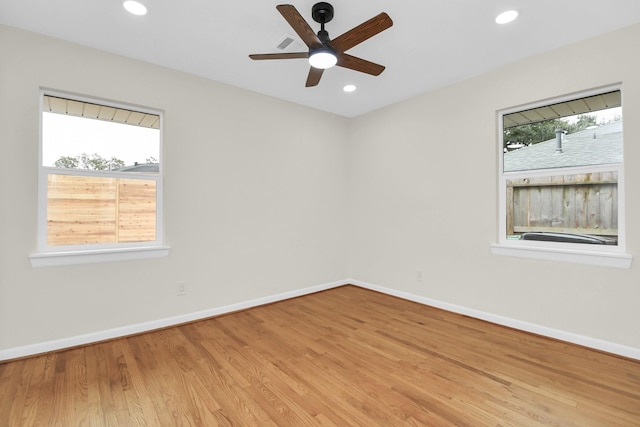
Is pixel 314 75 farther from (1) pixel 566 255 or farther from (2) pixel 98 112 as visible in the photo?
(1) pixel 566 255

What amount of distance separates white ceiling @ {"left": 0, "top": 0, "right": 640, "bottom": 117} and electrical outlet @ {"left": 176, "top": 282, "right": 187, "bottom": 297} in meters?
2.30

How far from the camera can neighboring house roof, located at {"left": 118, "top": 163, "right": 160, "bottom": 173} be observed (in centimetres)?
306

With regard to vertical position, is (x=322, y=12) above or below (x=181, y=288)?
above

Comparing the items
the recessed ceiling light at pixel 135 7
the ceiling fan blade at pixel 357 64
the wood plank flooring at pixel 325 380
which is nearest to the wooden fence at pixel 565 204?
the wood plank flooring at pixel 325 380

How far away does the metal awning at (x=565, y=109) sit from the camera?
105 inches

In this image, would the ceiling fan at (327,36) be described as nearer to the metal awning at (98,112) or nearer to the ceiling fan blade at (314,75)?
the ceiling fan blade at (314,75)

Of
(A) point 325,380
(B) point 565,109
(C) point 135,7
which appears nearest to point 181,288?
(A) point 325,380

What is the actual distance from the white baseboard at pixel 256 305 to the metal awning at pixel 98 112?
203cm

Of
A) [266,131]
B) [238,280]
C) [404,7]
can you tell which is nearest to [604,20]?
[404,7]

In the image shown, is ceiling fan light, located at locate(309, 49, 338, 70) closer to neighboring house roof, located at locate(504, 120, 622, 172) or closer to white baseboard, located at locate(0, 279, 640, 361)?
neighboring house roof, located at locate(504, 120, 622, 172)

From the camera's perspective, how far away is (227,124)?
361cm

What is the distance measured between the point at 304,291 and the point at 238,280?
1051 mm

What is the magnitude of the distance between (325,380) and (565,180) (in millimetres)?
2826

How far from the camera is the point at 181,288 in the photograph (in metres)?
3.29
